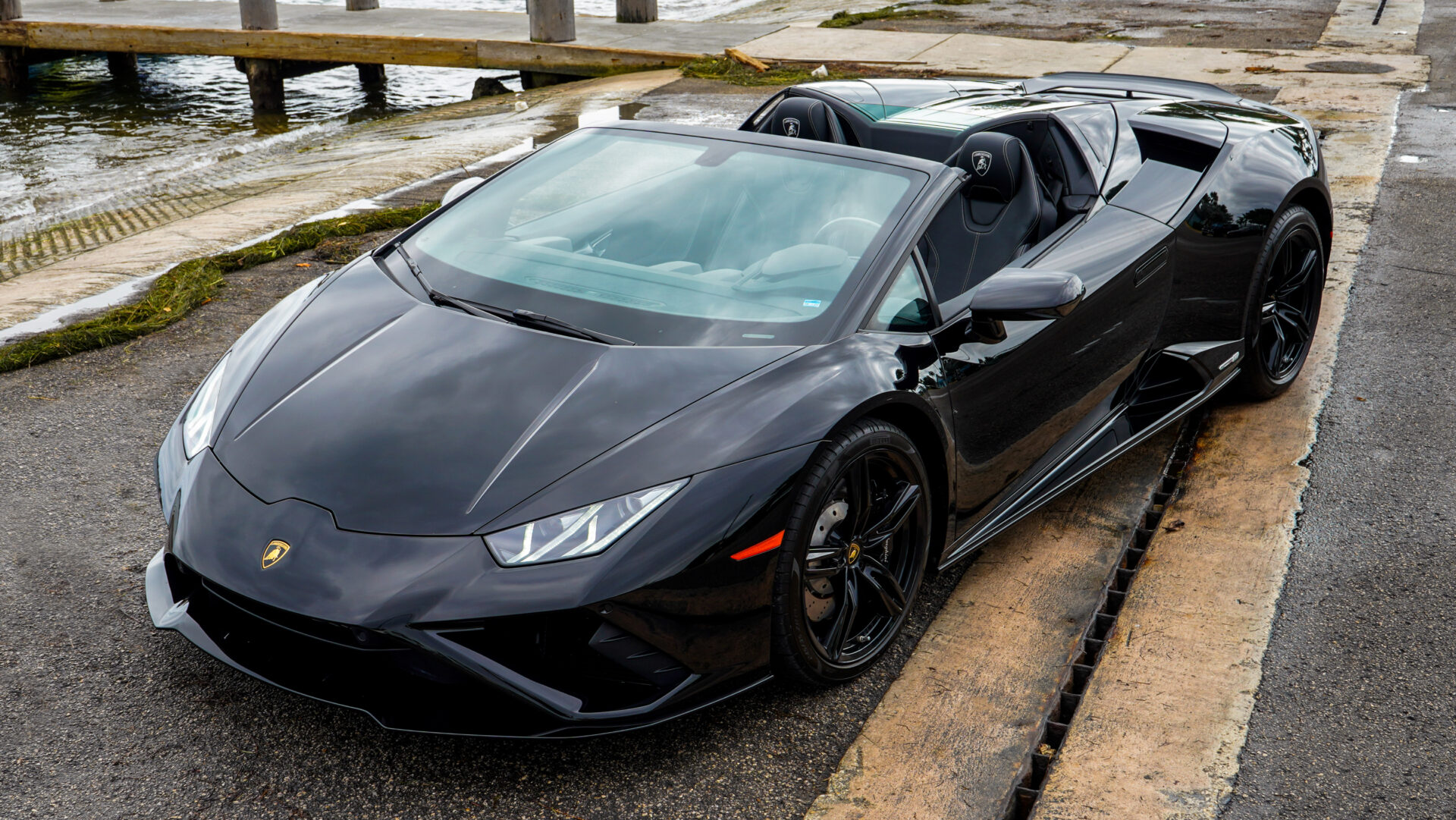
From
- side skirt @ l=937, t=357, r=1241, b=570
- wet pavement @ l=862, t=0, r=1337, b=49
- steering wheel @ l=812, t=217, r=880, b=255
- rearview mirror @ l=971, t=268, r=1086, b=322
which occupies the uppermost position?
wet pavement @ l=862, t=0, r=1337, b=49

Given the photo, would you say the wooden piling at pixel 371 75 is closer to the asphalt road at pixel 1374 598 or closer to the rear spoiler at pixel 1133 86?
the rear spoiler at pixel 1133 86

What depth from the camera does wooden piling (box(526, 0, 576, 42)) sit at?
13.9 metres

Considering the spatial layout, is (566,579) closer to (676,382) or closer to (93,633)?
(676,382)

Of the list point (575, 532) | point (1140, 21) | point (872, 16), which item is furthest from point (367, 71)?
point (575, 532)

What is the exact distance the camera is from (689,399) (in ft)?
8.24

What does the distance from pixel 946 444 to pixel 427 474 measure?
130 cm

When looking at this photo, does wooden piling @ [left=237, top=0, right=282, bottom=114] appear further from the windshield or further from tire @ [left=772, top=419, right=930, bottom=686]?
tire @ [left=772, top=419, right=930, bottom=686]

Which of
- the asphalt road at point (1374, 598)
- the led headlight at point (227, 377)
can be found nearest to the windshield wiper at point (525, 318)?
the led headlight at point (227, 377)

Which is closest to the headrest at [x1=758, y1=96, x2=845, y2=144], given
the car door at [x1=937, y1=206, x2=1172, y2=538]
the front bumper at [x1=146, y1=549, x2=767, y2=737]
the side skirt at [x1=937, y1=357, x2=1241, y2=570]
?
the car door at [x1=937, y1=206, x2=1172, y2=538]

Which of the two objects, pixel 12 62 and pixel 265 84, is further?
pixel 12 62

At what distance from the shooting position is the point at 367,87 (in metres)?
17.2

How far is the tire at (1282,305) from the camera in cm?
412

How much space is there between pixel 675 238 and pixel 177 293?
315cm

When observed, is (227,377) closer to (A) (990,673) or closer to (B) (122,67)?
(A) (990,673)
